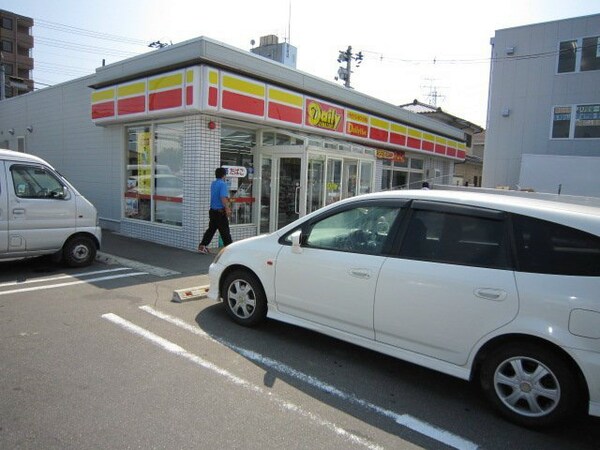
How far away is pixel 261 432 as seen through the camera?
2.91 meters

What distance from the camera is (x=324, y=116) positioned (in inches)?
444

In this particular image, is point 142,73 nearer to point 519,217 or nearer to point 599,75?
point 519,217

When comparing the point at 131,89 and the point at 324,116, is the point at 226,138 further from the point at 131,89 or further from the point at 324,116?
the point at 324,116

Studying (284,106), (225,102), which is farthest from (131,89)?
(284,106)

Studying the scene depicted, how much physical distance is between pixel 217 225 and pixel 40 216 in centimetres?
307

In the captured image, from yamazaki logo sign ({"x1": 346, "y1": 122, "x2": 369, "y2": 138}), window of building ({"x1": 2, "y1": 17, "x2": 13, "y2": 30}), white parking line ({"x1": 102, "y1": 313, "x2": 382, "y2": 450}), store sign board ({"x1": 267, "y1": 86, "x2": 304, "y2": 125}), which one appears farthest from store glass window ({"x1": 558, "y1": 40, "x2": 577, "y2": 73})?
window of building ({"x1": 2, "y1": 17, "x2": 13, "y2": 30})

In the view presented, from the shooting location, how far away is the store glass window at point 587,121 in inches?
623

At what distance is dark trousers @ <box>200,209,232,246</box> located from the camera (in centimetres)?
859

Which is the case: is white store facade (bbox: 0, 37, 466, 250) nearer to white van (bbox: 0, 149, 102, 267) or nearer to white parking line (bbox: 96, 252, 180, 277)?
white parking line (bbox: 96, 252, 180, 277)

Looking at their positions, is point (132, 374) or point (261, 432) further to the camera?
point (132, 374)

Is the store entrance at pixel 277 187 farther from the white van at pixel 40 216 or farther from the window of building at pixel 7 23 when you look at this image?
the window of building at pixel 7 23

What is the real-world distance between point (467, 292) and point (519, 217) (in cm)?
71

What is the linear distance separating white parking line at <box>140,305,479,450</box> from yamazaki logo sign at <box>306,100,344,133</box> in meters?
7.31

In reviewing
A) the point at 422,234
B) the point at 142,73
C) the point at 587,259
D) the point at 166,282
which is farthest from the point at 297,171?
the point at 587,259
